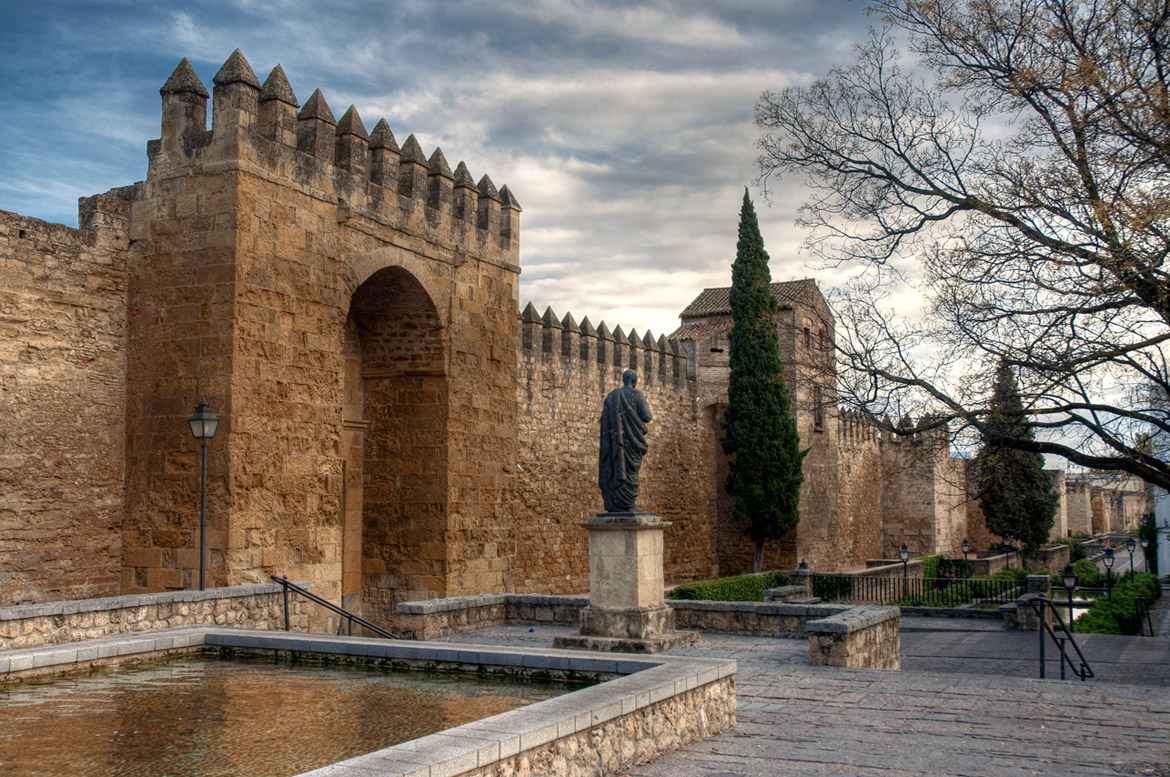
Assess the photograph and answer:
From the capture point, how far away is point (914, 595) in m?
22.9

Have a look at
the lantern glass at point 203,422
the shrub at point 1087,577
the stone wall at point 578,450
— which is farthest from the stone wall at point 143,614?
the shrub at point 1087,577

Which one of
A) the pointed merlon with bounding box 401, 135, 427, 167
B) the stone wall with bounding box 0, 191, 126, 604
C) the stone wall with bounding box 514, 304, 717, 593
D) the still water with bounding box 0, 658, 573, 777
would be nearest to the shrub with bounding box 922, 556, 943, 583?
the stone wall with bounding box 514, 304, 717, 593

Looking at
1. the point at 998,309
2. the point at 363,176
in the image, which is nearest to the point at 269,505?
the point at 363,176

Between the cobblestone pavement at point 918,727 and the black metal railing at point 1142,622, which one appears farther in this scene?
the black metal railing at point 1142,622

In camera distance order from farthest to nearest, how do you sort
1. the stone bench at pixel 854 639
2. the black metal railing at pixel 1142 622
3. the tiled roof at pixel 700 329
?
the tiled roof at pixel 700 329 → the black metal railing at pixel 1142 622 → the stone bench at pixel 854 639

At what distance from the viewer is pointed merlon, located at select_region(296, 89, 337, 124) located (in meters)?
12.1

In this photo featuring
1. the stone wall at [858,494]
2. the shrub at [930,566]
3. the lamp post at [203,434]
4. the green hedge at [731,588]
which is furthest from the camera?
the stone wall at [858,494]

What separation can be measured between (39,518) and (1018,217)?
10.6 meters

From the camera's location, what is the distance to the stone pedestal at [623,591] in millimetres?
8664

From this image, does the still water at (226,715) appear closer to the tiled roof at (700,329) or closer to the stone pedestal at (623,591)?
the stone pedestal at (623,591)

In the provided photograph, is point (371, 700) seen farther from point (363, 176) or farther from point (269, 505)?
point (363, 176)

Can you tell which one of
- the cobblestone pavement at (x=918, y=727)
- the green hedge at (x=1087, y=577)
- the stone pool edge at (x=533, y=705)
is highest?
the stone pool edge at (x=533, y=705)

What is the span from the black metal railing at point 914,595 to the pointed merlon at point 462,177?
446 inches

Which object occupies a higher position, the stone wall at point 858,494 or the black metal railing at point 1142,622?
the stone wall at point 858,494
